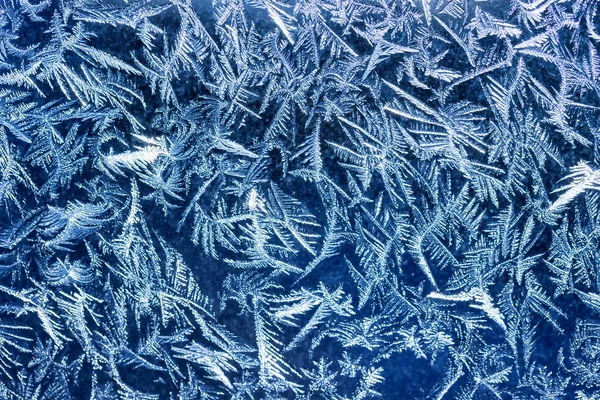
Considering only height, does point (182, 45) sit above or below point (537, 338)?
above

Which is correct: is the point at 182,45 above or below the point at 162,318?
above

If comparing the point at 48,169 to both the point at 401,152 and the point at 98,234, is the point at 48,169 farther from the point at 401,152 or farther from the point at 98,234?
the point at 401,152

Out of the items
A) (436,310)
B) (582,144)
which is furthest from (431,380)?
(582,144)

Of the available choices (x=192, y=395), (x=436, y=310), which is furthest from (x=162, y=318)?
(x=436, y=310)

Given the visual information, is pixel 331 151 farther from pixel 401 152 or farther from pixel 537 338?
pixel 537 338
